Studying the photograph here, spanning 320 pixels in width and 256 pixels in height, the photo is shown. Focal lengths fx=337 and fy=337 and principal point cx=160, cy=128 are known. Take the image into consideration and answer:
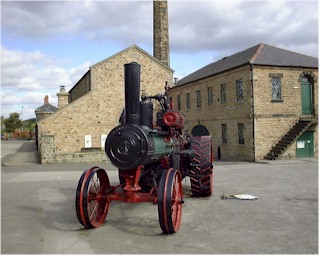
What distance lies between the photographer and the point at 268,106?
62.1ft

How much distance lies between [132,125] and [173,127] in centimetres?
191

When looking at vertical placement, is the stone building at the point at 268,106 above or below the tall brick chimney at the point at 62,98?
below

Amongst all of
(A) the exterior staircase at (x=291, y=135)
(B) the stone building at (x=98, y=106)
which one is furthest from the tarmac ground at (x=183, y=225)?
(B) the stone building at (x=98, y=106)

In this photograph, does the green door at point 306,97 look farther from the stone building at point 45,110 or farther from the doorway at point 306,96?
the stone building at point 45,110

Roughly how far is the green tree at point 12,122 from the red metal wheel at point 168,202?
77282 mm

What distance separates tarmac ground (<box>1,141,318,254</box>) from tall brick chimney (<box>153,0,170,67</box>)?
25.0 m

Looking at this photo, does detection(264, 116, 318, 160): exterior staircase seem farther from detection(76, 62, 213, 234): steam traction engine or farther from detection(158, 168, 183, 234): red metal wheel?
detection(158, 168, 183, 234): red metal wheel

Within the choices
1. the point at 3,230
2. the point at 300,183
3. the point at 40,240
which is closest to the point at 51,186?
the point at 3,230

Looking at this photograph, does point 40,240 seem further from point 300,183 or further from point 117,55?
point 117,55

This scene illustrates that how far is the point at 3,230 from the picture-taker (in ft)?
19.1

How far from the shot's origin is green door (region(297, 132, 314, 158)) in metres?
19.5

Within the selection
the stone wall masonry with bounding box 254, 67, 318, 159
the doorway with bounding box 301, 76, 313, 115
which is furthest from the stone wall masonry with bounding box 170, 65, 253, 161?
the doorway with bounding box 301, 76, 313, 115

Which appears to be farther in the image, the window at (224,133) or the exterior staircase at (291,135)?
the window at (224,133)

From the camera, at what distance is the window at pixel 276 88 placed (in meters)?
19.2
